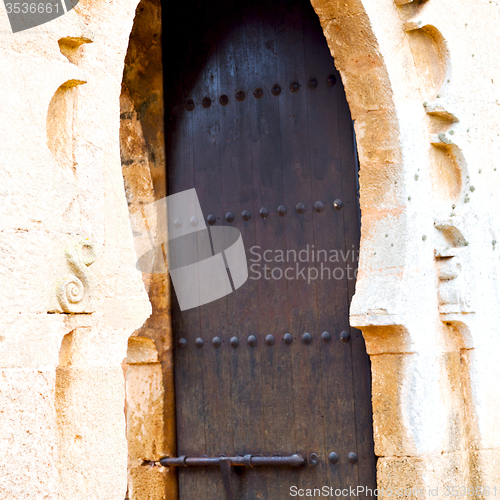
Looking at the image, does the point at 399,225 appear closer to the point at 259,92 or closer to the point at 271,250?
the point at 271,250

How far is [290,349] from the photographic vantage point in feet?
11.4

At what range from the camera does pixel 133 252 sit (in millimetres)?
2189

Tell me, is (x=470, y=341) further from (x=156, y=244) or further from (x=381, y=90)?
(x=156, y=244)

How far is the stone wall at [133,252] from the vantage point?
185 centimetres

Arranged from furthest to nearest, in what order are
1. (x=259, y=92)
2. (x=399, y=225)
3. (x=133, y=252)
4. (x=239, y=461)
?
(x=259, y=92), (x=239, y=461), (x=399, y=225), (x=133, y=252)

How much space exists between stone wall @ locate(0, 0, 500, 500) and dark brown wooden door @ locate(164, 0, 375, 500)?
0.21 m

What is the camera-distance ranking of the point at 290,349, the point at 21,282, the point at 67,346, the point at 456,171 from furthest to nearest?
the point at 290,349, the point at 456,171, the point at 67,346, the point at 21,282

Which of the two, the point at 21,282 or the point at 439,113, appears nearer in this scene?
the point at 21,282

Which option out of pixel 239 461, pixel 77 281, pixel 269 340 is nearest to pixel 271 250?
pixel 269 340

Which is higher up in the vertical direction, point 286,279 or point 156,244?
point 156,244

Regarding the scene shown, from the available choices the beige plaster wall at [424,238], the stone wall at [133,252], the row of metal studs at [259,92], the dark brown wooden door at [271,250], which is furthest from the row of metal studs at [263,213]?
the row of metal studs at [259,92]

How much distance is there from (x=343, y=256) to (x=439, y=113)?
781 millimetres

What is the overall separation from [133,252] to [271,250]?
1434 millimetres

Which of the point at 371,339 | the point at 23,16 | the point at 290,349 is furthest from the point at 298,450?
the point at 23,16
